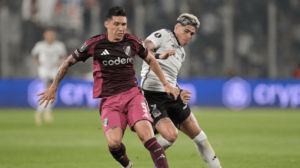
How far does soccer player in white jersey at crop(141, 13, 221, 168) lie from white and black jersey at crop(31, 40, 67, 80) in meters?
8.04

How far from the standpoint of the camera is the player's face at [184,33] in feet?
19.1

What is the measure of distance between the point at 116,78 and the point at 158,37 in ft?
2.95

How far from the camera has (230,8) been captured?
20.2 m

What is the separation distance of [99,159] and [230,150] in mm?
2433

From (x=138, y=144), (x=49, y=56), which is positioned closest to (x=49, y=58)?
(x=49, y=56)

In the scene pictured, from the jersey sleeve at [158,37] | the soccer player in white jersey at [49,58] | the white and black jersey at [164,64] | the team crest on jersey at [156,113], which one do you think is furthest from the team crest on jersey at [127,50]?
the soccer player in white jersey at [49,58]

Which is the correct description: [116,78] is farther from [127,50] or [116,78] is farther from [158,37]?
[158,37]

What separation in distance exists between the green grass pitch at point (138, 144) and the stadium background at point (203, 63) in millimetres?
58

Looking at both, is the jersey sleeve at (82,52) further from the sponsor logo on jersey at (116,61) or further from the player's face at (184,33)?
the player's face at (184,33)

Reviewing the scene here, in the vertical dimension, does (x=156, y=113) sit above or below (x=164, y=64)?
below

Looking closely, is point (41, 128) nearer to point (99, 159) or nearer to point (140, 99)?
point (99, 159)

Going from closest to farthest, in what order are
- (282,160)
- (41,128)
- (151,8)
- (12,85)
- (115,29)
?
(115,29), (282,160), (41,128), (12,85), (151,8)

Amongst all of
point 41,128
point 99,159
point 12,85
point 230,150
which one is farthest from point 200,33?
point 99,159

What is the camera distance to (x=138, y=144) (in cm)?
905
